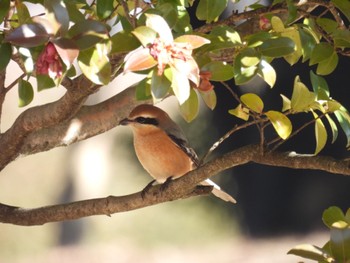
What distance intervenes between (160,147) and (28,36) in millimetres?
1393

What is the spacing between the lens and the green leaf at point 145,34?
722mm

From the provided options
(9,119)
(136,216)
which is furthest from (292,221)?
(9,119)

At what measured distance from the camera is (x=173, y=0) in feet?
3.12

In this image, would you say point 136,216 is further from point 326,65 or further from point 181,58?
point 181,58

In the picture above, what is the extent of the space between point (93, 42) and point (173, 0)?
246 millimetres

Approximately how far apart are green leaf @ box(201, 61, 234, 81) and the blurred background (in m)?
1.80

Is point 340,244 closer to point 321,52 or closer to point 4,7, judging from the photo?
point 321,52

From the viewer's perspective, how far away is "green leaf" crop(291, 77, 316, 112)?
38.6 inches

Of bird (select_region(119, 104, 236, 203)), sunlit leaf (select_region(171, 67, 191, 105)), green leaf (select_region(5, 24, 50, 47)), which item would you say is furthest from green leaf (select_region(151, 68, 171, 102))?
bird (select_region(119, 104, 236, 203))

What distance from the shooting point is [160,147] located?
82.1 inches

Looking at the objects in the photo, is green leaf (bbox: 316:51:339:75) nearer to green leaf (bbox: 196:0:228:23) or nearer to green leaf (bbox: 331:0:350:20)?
green leaf (bbox: 331:0:350:20)

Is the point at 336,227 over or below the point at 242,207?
over

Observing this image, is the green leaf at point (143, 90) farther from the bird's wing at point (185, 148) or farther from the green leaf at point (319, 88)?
the bird's wing at point (185, 148)

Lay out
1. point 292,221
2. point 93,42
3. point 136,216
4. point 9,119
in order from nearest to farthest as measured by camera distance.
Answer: point 93,42
point 9,119
point 136,216
point 292,221
